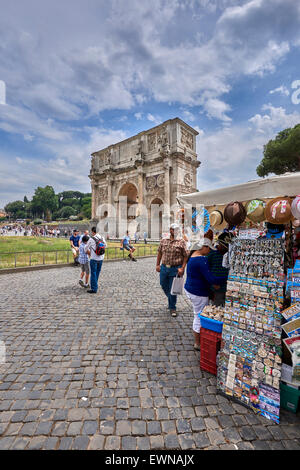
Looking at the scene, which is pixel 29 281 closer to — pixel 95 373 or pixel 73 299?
pixel 73 299

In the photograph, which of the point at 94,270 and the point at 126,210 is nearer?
the point at 94,270

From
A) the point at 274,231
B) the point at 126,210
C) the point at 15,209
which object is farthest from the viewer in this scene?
the point at 15,209

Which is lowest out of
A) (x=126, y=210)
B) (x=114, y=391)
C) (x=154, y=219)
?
(x=114, y=391)

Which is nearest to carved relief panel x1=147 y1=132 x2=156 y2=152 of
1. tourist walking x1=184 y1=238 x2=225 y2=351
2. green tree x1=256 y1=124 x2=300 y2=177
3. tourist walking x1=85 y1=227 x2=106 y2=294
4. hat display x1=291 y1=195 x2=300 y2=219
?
green tree x1=256 y1=124 x2=300 y2=177

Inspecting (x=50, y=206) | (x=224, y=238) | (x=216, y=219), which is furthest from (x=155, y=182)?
(x=50, y=206)

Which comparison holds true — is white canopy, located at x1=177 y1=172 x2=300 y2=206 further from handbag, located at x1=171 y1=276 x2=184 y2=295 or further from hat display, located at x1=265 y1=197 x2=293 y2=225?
handbag, located at x1=171 y1=276 x2=184 y2=295

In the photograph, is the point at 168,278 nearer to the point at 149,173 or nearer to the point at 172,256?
the point at 172,256

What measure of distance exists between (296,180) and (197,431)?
9.19ft

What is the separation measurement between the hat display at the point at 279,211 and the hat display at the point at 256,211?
0.14 meters

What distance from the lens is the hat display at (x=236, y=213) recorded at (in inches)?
104

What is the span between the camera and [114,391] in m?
2.31

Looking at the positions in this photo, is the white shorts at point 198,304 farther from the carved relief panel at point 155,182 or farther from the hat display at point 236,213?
the carved relief panel at point 155,182

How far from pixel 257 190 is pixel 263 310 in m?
1.51

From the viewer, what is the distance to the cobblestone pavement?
1.76 metres
